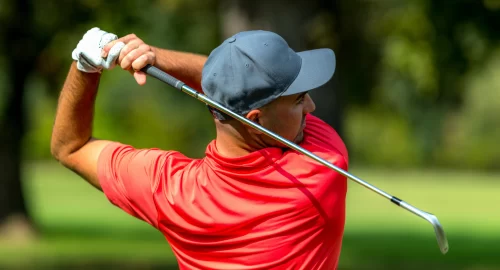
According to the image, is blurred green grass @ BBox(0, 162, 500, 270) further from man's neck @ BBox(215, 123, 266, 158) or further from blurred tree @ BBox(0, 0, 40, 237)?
man's neck @ BBox(215, 123, 266, 158)

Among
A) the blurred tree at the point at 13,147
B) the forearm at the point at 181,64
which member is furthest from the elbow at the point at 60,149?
the blurred tree at the point at 13,147

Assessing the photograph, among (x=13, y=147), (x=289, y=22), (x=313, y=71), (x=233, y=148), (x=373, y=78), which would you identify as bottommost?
(x=13, y=147)

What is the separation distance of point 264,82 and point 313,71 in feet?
0.64

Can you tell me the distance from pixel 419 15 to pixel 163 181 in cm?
1071


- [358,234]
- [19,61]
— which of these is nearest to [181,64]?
[19,61]

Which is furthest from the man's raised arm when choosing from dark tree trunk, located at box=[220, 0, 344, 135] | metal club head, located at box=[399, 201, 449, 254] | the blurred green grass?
the blurred green grass

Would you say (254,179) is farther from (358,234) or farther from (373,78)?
(373,78)

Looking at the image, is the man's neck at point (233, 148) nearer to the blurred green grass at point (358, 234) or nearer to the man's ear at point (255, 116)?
→ the man's ear at point (255, 116)

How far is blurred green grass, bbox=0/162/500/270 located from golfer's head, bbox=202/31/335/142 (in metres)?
11.1

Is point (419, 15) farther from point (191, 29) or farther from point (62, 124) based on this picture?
point (62, 124)

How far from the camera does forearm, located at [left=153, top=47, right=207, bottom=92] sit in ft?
12.6

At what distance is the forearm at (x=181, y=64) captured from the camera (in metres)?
3.85

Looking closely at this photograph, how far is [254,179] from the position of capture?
3.29 metres

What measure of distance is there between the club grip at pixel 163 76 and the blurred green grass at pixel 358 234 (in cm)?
1078
